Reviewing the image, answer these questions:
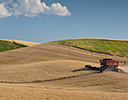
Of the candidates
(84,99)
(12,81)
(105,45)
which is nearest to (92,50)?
(105,45)

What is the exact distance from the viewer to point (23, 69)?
84.5 ft

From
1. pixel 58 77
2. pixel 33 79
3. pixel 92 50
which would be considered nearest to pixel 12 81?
pixel 33 79

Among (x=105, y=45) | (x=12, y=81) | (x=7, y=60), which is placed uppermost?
(x=105, y=45)

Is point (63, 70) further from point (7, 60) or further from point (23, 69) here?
point (7, 60)

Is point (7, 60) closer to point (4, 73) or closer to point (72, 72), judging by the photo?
point (4, 73)

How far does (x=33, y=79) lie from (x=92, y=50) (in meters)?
29.3

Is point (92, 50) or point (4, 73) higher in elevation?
point (92, 50)

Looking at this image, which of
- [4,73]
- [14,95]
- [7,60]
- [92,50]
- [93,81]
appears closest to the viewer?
[14,95]

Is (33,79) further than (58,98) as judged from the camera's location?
Yes

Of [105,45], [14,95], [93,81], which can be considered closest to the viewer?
[14,95]

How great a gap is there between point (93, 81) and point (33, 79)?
8.92 metres

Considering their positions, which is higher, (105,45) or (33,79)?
(105,45)

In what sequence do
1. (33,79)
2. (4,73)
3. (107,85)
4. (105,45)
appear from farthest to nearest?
(105,45) < (4,73) < (33,79) < (107,85)

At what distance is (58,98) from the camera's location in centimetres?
1248
